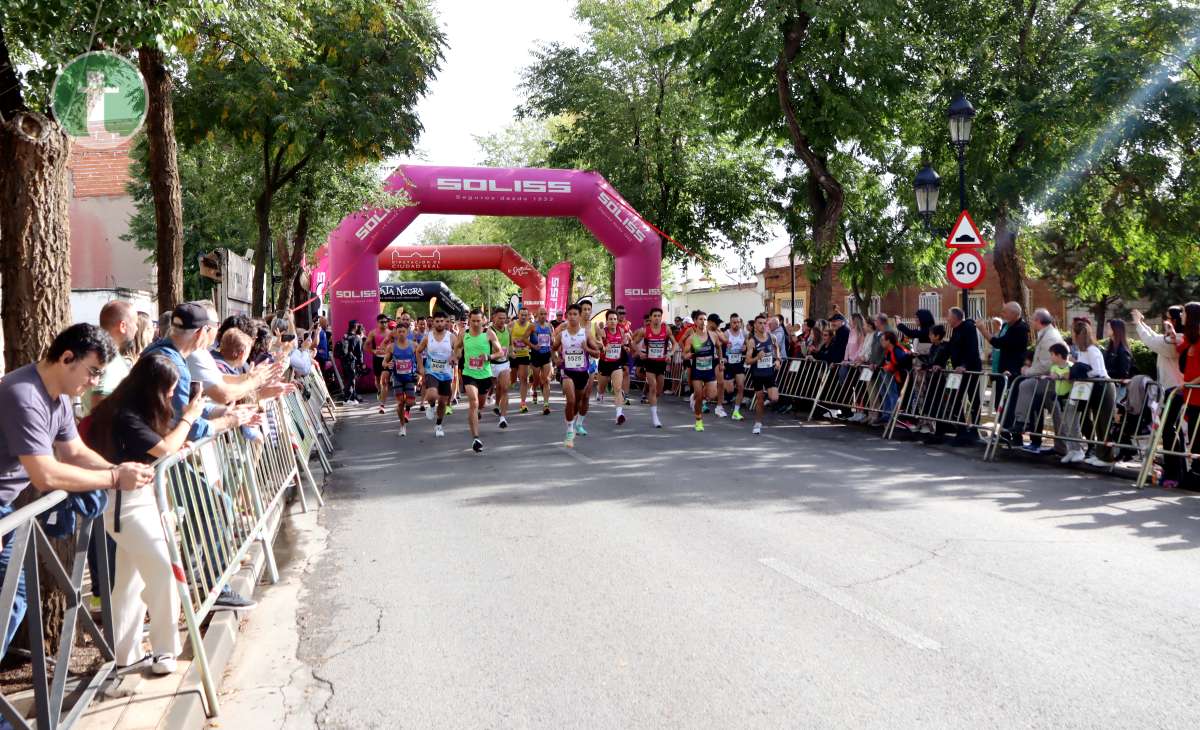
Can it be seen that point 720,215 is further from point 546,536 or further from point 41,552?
point 41,552

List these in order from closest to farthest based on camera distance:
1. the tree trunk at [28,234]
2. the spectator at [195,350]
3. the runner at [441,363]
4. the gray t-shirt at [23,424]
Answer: the gray t-shirt at [23,424] < the tree trunk at [28,234] < the spectator at [195,350] < the runner at [441,363]

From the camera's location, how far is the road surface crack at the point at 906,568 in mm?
6016

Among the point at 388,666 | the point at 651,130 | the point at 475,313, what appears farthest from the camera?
the point at 651,130

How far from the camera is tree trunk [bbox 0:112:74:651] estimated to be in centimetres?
526

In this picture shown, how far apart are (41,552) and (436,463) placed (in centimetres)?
793

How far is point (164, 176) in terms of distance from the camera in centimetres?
1111

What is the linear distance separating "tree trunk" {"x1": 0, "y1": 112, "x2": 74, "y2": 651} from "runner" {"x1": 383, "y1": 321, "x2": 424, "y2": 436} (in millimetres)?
9564

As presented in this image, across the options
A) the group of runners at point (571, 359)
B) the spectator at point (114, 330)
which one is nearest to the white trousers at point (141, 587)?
the spectator at point (114, 330)

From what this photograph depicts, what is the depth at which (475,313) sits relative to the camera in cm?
1388

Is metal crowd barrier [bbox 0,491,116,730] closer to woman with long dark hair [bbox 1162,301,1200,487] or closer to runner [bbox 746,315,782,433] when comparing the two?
woman with long dark hair [bbox 1162,301,1200,487]

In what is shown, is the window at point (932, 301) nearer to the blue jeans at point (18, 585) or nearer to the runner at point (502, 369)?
the runner at point (502, 369)

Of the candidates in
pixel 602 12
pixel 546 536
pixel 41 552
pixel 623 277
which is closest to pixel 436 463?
pixel 546 536

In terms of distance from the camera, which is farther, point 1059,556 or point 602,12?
point 602,12

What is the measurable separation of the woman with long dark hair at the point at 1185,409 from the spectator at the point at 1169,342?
0.52ft
